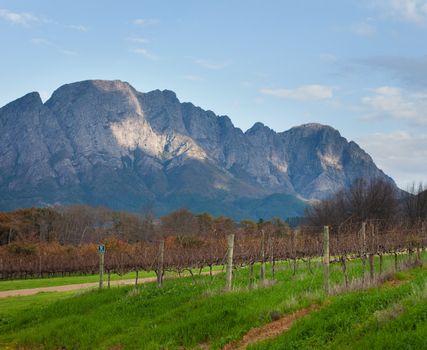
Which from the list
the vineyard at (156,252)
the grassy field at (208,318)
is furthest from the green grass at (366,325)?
the vineyard at (156,252)

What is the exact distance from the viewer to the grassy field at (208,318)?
31.5 ft

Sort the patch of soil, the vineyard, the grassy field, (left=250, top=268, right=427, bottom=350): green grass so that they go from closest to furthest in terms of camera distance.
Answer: (left=250, top=268, right=427, bottom=350): green grass < the grassy field < the patch of soil < the vineyard

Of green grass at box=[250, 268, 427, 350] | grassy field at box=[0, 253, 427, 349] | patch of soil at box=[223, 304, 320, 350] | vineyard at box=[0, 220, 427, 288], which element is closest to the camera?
green grass at box=[250, 268, 427, 350]

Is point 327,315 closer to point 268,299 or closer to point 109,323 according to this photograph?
point 268,299

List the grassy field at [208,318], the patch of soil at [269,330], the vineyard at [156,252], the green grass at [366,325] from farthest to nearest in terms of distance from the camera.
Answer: the vineyard at [156,252]
the patch of soil at [269,330]
the grassy field at [208,318]
the green grass at [366,325]

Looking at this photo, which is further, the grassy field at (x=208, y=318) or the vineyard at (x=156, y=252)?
the vineyard at (x=156, y=252)

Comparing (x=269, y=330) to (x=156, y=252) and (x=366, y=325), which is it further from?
(x=156, y=252)

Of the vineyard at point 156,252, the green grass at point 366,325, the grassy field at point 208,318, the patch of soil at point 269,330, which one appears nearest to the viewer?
the green grass at point 366,325

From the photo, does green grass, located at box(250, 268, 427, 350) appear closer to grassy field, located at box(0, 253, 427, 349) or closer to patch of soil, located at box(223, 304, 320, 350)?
grassy field, located at box(0, 253, 427, 349)

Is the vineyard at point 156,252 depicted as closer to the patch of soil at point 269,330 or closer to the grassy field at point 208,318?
the grassy field at point 208,318

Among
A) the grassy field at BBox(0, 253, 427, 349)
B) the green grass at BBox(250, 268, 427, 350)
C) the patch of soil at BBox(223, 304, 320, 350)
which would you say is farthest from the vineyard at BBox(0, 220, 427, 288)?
the green grass at BBox(250, 268, 427, 350)

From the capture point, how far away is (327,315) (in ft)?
35.6

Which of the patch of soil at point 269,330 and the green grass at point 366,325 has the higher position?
the green grass at point 366,325

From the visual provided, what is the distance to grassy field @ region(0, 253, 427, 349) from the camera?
9609mm
